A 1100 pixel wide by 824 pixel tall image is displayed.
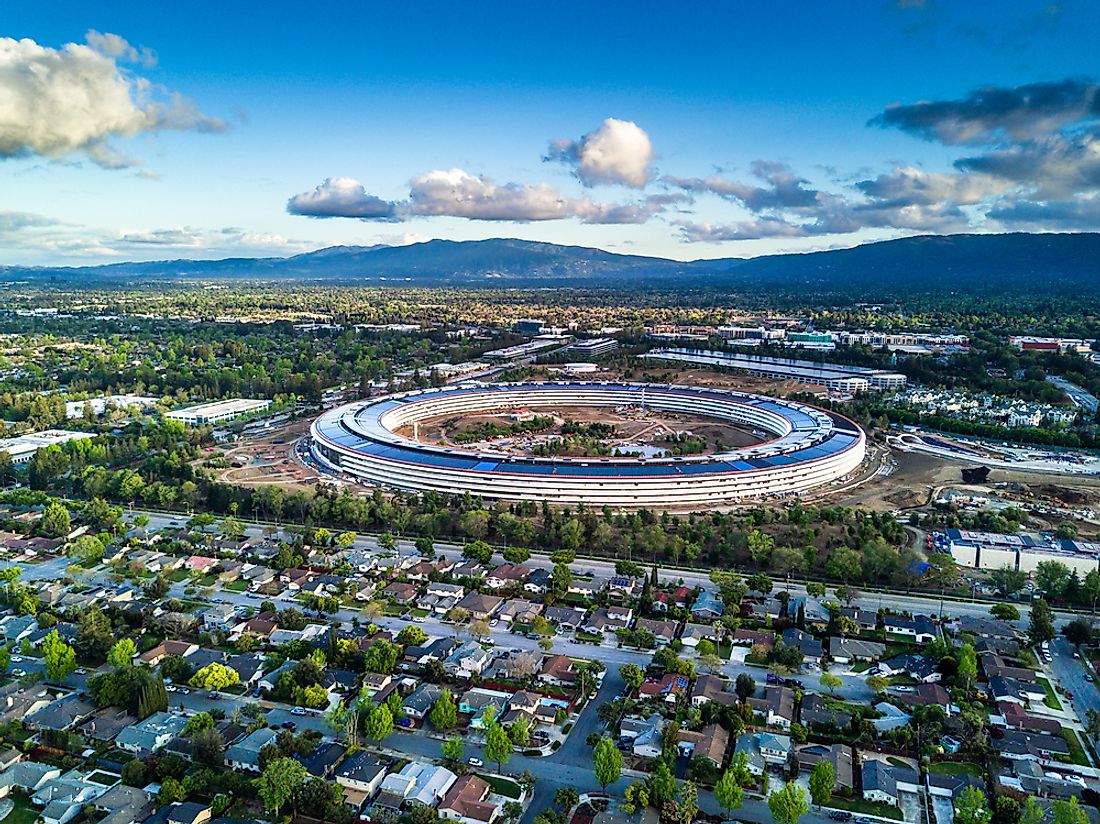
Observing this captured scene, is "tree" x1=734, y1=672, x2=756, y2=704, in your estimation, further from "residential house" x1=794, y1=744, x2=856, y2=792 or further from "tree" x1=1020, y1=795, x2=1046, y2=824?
"tree" x1=1020, y1=795, x2=1046, y2=824

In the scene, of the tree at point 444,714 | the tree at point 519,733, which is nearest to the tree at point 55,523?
the tree at point 444,714

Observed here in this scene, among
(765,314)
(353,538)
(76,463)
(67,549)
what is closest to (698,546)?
(353,538)

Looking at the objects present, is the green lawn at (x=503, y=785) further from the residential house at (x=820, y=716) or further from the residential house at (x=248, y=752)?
the residential house at (x=820, y=716)

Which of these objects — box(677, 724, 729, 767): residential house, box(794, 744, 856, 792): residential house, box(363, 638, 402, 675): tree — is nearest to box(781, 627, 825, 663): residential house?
box(794, 744, 856, 792): residential house

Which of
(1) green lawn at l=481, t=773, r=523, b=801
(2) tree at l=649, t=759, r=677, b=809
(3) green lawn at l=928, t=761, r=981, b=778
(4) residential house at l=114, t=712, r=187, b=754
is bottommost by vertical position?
(1) green lawn at l=481, t=773, r=523, b=801

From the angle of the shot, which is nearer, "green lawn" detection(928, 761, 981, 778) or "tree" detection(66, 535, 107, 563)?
"green lawn" detection(928, 761, 981, 778)

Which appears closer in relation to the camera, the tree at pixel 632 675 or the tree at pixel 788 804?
the tree at pixel 788 804
